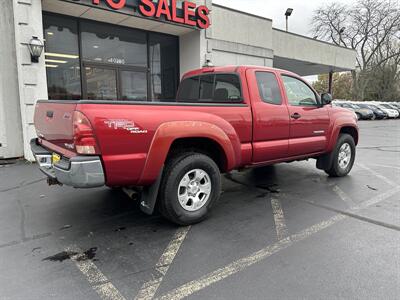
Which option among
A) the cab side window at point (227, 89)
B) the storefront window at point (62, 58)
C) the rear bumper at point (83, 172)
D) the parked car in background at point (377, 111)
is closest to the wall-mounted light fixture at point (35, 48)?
the storefront window at point (62, 58)

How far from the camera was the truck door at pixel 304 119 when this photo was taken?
4.93 meters

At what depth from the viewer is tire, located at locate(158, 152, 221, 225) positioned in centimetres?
352

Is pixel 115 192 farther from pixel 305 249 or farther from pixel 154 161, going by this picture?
pixel 305 249

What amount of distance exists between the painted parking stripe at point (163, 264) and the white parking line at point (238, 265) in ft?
0.48

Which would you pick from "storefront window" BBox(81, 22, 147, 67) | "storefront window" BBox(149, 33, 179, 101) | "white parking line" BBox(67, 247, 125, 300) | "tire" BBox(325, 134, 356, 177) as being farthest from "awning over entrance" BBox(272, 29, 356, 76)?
"white parking line" BBox(67, 247, 125, 300)

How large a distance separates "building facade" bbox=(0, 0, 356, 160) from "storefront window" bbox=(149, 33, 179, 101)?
0.03m

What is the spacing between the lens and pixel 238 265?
289 cm

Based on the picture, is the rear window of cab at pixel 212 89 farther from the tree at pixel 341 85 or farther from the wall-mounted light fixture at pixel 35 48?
the tree at pixel 341 85

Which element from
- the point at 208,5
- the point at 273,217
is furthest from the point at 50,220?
the point at 208,5

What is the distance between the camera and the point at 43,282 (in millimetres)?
2615

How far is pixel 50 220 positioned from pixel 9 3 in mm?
6392

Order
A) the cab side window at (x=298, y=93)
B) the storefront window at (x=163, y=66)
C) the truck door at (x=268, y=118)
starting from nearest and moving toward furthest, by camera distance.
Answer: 1. the truck door at (x=268, y=118)
2. the cab side window at (x=298, y=93)
3. the storefront window at (x=163, y=66)

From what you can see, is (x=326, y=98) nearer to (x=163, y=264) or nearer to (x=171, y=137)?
(x=171, y=137)

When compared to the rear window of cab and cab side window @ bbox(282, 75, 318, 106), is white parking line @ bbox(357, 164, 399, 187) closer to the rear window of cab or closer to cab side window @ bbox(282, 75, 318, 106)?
cab side window @ bbox(282, 75, 318, 106)
